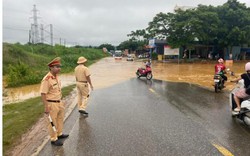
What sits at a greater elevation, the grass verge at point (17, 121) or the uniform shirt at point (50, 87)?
the uniform shirt at point (50, 87)

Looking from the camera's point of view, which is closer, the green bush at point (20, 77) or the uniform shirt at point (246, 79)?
the uniform shirt at point (246, 79)

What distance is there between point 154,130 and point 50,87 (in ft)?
8.16

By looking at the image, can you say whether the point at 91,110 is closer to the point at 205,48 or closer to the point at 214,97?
the point at 214,97

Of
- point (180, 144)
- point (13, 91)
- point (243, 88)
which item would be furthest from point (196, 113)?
point (13, 91)

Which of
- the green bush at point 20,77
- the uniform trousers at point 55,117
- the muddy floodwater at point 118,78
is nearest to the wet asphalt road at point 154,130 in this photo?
the uniform trousers at point 55,117

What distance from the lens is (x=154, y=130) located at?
6.64m

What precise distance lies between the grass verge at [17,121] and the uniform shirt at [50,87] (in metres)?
1.28

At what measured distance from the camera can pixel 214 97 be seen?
11633 mm

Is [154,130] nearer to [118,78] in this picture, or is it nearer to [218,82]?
[218,82]

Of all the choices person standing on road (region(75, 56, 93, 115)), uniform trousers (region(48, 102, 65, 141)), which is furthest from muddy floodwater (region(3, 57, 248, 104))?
uniform trousers (region(48, 102, 65, 141))

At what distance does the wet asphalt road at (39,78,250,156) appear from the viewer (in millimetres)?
5414

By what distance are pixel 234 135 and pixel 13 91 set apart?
1309 centimetres

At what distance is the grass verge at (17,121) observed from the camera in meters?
6.23

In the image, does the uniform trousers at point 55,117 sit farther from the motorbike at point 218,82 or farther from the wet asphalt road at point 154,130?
the motorbike at point 218,82
